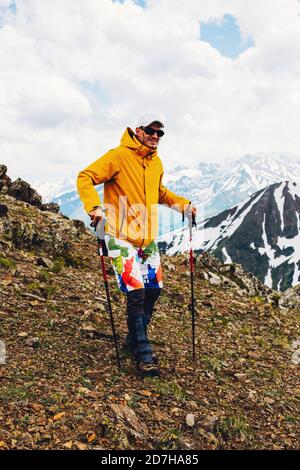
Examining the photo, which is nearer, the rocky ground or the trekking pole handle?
the rocky ground

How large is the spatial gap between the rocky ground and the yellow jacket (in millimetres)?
2638

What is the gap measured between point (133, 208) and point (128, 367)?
3.06m

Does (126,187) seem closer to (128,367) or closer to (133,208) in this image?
(133,208)

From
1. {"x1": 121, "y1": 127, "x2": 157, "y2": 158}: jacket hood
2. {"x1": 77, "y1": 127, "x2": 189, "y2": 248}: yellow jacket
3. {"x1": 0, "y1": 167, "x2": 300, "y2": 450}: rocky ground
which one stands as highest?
{"x1": 121, "y1": 127, "x2": 157, "y2": 158}: jacket hood

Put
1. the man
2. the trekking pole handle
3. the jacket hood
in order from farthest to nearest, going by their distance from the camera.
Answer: the jacket hood → the man → the trekking pole handle

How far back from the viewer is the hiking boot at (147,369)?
25.2ft

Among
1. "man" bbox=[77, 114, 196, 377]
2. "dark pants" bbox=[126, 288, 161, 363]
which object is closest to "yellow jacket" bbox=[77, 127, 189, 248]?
"man" bbox=[77, 114, 196, 377]

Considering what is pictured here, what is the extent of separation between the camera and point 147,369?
7668 mm

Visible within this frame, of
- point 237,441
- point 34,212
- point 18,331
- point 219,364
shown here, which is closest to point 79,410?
point 237,441

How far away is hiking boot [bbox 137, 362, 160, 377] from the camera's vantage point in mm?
7668

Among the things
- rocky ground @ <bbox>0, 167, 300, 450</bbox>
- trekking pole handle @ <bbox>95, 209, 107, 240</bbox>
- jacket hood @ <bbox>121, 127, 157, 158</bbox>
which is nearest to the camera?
rocky ground @ <bbox>0, 167, 300, 450</bbox>

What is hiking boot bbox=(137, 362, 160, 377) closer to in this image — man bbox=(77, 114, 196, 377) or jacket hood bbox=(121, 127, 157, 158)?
man bbox=(77, 114, 196, 377)

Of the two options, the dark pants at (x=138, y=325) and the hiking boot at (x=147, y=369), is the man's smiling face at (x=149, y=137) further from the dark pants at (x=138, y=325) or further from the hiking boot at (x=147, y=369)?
the hiking boot at (x=147, y=369)
